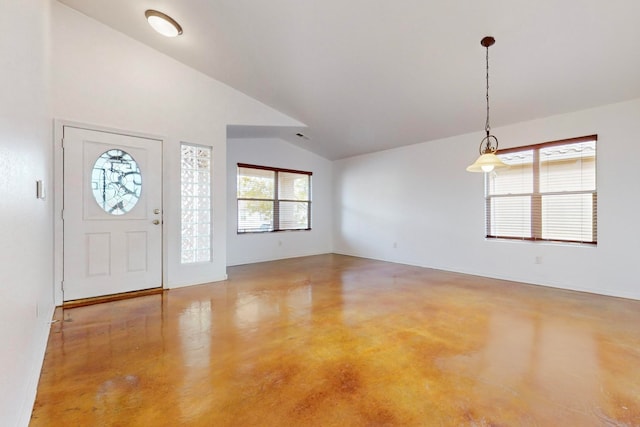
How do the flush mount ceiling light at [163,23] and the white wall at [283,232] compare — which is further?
the white wall at [283,232]

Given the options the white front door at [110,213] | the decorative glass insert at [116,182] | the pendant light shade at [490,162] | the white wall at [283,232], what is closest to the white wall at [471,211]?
the white wall at [283,232]

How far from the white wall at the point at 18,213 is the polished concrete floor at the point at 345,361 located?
1.08ft

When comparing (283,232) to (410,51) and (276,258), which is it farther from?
(410,51)

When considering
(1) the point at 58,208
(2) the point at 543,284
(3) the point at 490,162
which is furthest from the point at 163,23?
(2) the point at 543,284

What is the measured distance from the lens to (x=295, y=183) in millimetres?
7387

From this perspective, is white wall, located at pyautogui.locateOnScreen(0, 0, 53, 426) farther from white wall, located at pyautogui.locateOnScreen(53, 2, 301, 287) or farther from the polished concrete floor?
white wall, located at pyautogui.locateOnScreen(53, 2, 301, 287)

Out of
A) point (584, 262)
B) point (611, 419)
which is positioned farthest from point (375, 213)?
point (611, 419)

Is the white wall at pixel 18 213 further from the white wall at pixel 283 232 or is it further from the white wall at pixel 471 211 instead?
the white wall at pixel 471 211

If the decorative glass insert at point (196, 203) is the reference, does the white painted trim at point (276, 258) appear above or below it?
below

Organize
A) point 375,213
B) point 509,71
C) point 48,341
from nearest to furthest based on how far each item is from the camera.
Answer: point 48,341 < point 509,71 < point 375,213

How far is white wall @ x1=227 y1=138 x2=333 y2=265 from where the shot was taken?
6215 millimetres

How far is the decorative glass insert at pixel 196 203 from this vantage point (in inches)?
176

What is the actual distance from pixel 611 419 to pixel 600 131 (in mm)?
3933

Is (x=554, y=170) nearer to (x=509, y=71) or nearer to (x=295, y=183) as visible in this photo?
(x=509, y=71)
